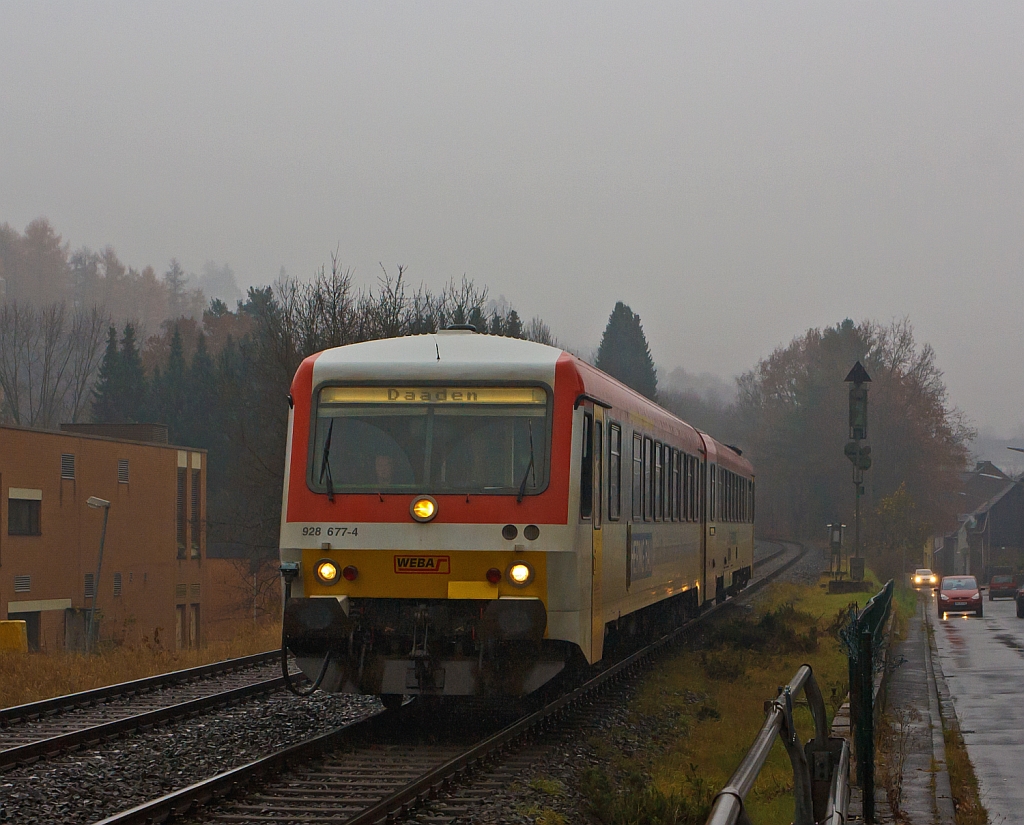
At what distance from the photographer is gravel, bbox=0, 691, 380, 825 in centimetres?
886

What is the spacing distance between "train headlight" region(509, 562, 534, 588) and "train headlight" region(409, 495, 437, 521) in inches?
30.8

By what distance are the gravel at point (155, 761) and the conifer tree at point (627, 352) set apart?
92841 millimetres

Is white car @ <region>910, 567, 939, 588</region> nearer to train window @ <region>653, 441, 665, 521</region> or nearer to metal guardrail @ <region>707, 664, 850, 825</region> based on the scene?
train window @ <region>653, 441, 665, 521</region>

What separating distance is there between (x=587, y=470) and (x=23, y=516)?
38569mm

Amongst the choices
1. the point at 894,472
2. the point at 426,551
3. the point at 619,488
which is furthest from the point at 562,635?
the point at 894,472

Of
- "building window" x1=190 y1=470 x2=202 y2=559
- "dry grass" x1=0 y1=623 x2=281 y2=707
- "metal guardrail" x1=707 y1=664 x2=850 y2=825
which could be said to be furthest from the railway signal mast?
"building window" x1=190 y1=470 x2=202 y2=559

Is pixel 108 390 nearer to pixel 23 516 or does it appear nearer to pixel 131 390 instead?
pixel 131 390

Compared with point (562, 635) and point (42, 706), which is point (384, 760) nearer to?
point (562, 635)

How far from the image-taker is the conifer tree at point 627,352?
10681 centimetres

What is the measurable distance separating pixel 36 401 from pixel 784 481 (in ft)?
166

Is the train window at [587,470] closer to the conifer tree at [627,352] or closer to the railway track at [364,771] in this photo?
the railway track at [364,771]

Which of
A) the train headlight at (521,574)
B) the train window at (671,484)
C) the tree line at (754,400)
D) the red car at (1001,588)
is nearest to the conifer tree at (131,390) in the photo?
the tree line at (754,400)

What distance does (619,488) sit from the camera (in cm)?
1341

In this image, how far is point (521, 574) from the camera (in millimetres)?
11086
